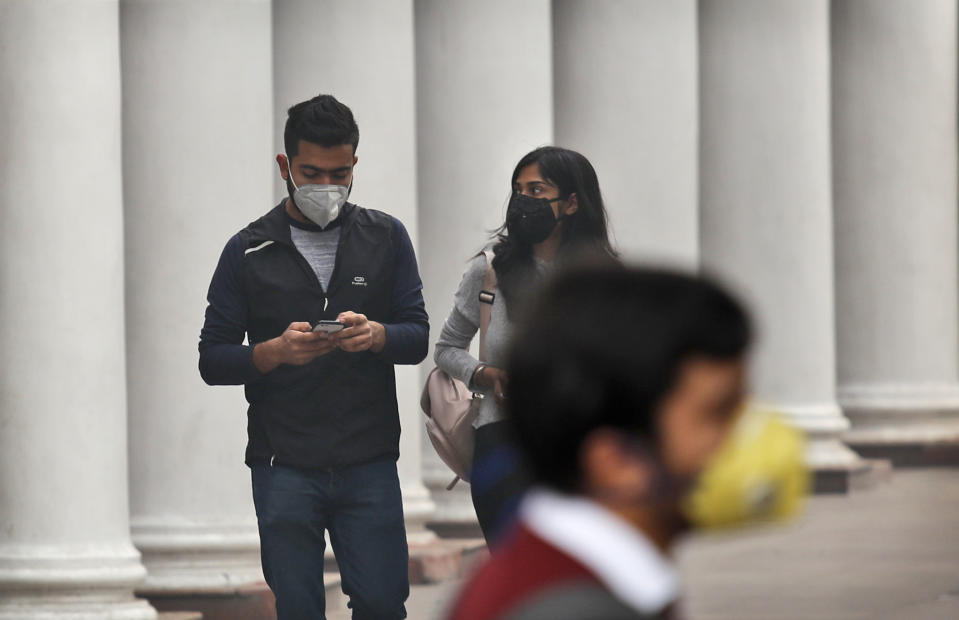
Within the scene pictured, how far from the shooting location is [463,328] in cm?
609

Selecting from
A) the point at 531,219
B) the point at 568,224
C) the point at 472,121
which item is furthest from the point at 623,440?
the point at 472,121

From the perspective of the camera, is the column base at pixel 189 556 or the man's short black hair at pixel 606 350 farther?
the column base at pixel 189 556

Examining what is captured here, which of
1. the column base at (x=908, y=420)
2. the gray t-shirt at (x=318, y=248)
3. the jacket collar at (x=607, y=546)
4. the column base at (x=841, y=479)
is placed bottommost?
the column base at (x=841, y=479)

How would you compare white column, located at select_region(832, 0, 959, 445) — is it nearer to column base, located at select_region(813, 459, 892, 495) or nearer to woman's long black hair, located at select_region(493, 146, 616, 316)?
column base, located at select_region(813, 459, 892, 495)

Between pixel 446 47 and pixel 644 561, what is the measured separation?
30.9 feet

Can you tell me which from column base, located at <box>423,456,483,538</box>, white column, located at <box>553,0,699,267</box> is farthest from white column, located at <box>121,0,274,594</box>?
white column, located at <box>553,0,699,267</box>

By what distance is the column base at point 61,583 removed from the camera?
748 cm

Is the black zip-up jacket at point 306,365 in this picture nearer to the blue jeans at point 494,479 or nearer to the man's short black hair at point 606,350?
the blue jeans at point 494,479

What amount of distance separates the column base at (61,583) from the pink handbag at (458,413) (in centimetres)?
219

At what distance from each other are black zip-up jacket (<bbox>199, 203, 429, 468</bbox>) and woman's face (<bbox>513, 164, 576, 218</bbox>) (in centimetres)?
52

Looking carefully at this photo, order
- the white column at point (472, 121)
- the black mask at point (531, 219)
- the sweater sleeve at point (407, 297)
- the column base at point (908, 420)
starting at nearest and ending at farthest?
the sweater sleeve at point (407, 297)
the black mask at point (531, 219)
the white column at point (472, 121)
the column base at point (908, 420)

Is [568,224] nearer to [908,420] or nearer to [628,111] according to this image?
[628,111]

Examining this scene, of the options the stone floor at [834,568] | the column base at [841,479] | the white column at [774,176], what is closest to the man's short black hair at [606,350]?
the stone floor at [834,568]

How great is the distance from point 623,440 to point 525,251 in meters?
3.94
